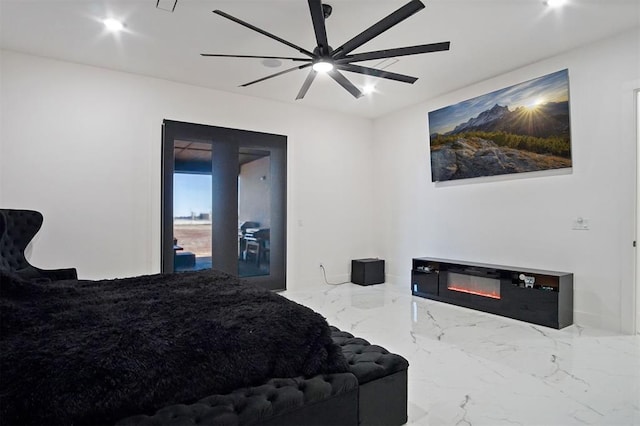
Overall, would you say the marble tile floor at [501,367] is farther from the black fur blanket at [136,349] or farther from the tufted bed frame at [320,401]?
the black fur blanket at [136,349]

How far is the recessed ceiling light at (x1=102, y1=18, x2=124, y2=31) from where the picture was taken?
11.2ft

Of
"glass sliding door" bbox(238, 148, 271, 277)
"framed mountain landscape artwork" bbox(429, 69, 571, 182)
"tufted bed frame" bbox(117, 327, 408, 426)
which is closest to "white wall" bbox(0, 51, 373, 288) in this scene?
"glass sliding door" bbox(238, 148, 271, 277)

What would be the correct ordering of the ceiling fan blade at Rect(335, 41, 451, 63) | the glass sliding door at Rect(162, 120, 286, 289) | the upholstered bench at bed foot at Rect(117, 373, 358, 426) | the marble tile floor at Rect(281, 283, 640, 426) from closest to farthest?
the upholstered bench at bed foot at Rect(117, 373, 358, 426) < the marble tile floor at Rect(281, 283, 640, 426) < the ceiling fan blade at Rect(335, 41, 451, 63) < the glass sliding door at Rect(162, 120, 286, 289)

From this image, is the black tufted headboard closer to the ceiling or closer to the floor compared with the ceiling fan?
closer to the floor

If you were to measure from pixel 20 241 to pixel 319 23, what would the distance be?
12.0 ft

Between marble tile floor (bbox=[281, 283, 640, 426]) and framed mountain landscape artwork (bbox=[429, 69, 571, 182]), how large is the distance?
188 cm

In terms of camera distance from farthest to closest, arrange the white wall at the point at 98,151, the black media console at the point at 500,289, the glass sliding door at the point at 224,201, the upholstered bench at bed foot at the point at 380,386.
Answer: the glass sliding door at the point at 224,201 < the white wall at the point at 98,151 < the black media console at the point at 500,289 < the upholstered bench at bed foot at the point at 380,386

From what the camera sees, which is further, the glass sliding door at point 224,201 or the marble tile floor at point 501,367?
the glass sliding door at point 224,201

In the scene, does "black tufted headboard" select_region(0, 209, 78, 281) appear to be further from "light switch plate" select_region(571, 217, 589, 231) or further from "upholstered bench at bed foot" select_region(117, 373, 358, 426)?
"light switch plate" select_region(571, 217, 589, 231)

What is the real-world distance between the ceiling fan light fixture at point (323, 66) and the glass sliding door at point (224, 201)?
2.45 metres

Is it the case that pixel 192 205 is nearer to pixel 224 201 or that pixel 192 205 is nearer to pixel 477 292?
pixel 224 201

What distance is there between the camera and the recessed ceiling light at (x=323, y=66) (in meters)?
3.12

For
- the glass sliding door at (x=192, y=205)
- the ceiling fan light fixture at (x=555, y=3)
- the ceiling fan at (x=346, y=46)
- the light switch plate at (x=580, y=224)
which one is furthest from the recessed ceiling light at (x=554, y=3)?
the glass sliding door at (x=192, y=205)

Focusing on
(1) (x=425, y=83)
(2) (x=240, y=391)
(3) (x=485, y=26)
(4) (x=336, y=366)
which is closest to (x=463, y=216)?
(1) (x=425, y=83)
